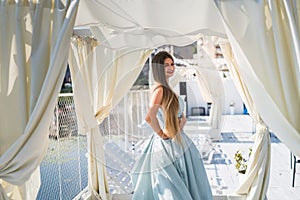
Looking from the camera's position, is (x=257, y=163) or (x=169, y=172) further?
(x=257, y=163)

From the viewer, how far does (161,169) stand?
8.43 feet

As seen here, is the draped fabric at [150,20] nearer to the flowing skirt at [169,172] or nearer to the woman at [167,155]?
Result: the woman at [167,155]

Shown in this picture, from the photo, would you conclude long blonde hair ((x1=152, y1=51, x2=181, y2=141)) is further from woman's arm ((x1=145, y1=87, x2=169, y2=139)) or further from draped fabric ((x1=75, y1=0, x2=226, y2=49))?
draped fabric ((x1=75, y1=0, x2=226, y2=49))

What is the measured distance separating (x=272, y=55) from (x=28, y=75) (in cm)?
139

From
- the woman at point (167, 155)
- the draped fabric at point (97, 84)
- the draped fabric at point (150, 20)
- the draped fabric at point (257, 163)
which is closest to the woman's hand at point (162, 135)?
the woman at point (167, 155)

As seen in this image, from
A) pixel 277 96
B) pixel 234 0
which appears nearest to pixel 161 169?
pixel 277 96

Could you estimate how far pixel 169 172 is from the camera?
8.49 ft

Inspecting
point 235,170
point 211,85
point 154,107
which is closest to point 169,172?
point 154,107

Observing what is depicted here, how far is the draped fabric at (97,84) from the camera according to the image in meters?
2.14

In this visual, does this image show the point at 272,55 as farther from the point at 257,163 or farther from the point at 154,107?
the point at 257,163

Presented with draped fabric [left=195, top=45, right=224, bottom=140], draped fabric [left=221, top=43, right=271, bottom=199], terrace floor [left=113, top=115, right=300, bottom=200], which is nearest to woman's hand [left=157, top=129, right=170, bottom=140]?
terrace floor [left=113, top=115, right=300, bottom=200]

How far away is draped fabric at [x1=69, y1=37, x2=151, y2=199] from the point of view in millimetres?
2145

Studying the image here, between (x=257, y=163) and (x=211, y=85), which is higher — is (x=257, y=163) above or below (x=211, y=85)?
below

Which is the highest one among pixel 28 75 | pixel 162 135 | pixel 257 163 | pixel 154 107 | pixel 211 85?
pixel 28 75
